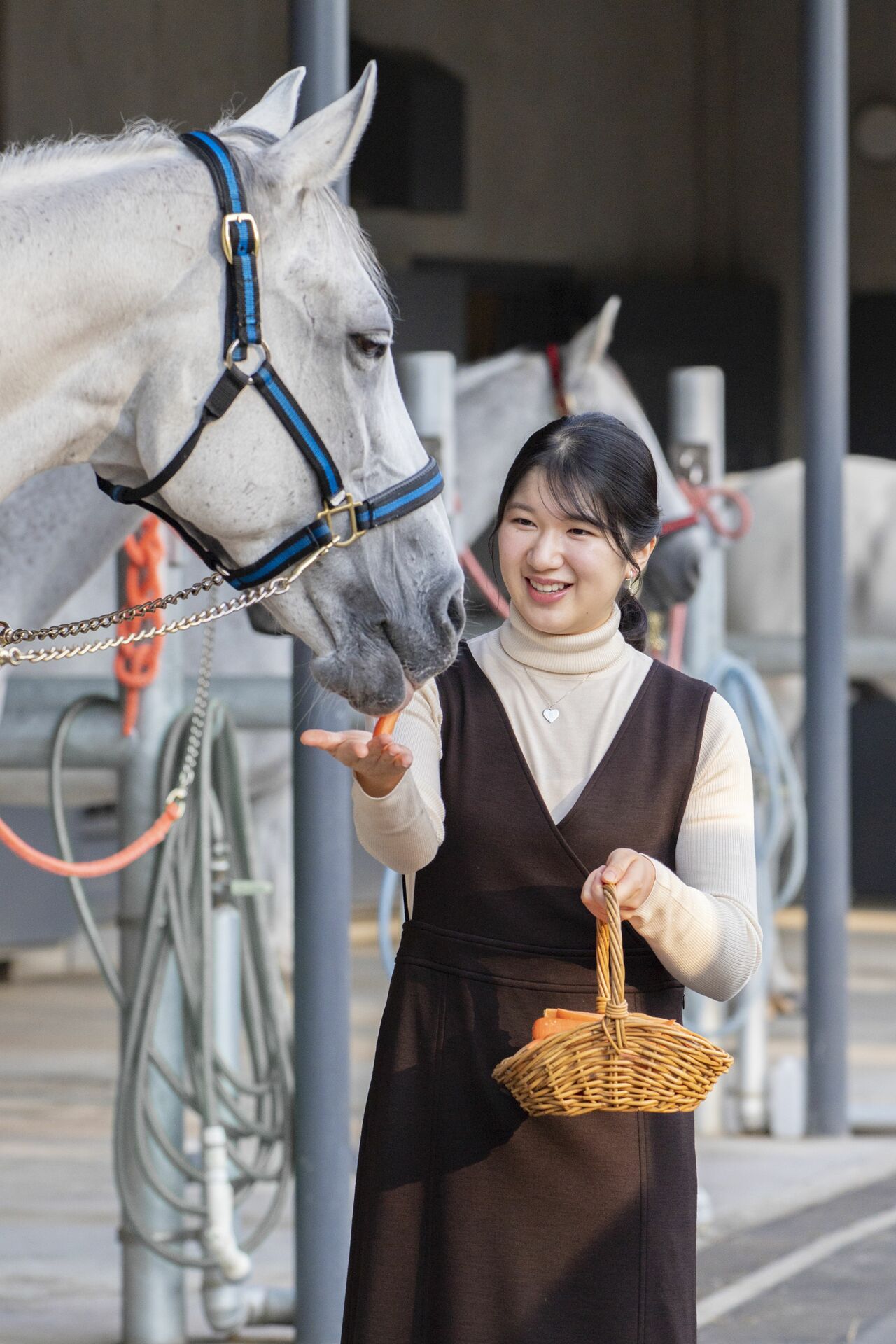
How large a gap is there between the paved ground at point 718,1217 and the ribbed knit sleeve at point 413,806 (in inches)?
64.6

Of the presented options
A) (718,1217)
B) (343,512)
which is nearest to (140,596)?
(343,512)

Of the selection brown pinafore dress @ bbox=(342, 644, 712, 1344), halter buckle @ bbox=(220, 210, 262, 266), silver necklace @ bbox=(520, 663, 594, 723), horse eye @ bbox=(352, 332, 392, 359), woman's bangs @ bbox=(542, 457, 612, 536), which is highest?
halter buckle @ bbox=(220, 210, 262, 266)

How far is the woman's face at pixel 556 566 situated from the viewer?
67.2 inches

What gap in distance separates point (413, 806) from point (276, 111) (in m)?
0.93

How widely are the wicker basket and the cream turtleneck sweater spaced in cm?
8

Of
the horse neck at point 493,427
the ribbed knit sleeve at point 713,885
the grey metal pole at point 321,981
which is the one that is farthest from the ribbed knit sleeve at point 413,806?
the horse neck at point 493,427

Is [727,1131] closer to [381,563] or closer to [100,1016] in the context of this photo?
[100,1016]

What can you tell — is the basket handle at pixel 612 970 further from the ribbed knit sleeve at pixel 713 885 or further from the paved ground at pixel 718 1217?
the paved ground at pixel 718 1217

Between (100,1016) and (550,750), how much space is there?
15.3 ft

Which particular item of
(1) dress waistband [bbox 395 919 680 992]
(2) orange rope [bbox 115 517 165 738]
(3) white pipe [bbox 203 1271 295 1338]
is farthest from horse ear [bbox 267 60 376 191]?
(3) white pipe [bbox 203 1271 295 1338]

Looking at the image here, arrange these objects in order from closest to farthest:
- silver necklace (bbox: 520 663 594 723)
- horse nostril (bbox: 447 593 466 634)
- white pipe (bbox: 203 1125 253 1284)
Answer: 1. silver necklace (bbox: 520 663 594 723)
2. horse nostril (bbox: 447 593 466 634)
3. white pipe (bbox: 203 1125 253 1284)

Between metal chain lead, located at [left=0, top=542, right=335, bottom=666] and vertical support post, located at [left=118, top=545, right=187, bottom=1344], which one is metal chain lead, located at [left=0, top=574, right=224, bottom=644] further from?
vertical support post, located at [left=118, top=545, right=187, bottom=1344]

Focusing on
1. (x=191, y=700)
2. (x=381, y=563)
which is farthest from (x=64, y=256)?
(x=191, y=700)

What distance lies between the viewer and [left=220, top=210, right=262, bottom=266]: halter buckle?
6.08 feet
